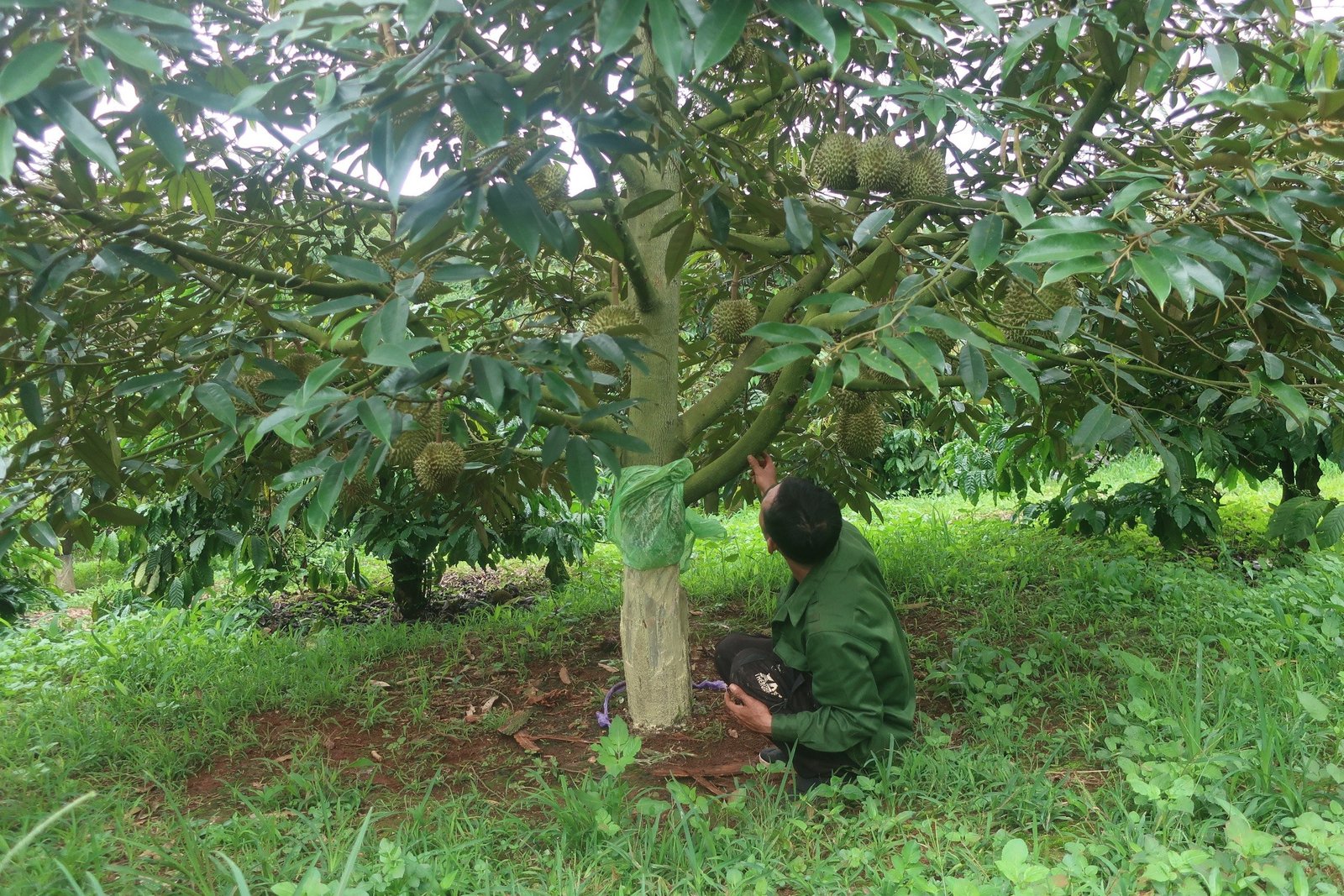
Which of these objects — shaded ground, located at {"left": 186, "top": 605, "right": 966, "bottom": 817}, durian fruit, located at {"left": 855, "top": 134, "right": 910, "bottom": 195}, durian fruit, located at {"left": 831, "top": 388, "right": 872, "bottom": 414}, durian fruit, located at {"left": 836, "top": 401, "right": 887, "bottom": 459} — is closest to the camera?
durian fruit, located at {"left": 855, "top": 134, "right": 910, "bottom": 195}

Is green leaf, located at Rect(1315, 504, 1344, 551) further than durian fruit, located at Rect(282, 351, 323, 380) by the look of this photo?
Yes

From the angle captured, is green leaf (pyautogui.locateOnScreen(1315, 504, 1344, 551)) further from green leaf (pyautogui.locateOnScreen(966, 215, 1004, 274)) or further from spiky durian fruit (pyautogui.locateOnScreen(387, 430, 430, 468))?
spiky durian fruit (pyautogui.locateOnScreen(387, 430, 430, 468))

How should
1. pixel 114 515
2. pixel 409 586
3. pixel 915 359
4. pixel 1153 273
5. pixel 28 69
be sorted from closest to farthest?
pixel 28 69, pixel 1153 273, pixel 915 359, pixel 114 515, pixel 409 586

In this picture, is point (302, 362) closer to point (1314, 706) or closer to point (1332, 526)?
point (1314, 706)

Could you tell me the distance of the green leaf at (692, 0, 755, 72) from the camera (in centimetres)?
96

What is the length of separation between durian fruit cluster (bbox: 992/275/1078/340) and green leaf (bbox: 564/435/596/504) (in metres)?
0.98

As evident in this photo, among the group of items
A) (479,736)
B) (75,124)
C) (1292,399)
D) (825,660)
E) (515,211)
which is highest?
(75,124)

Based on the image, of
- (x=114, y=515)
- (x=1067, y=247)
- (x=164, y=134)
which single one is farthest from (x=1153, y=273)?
(x=114, y=515)

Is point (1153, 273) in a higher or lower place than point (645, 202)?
lower

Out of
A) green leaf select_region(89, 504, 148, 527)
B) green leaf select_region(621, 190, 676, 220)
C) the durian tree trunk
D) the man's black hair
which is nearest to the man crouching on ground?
the man's black hair

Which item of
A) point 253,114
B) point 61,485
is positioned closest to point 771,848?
point 253,114

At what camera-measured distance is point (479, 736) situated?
2445 mm

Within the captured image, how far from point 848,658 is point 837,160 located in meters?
1.08

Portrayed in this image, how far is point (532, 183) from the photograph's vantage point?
1972mm
